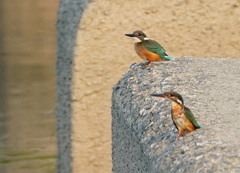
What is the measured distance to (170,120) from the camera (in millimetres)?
3096

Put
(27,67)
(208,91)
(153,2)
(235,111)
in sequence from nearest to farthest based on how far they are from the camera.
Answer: (235,111)
(208,91)
(153,2)
(27,67)

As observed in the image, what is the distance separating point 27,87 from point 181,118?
10.5 metres

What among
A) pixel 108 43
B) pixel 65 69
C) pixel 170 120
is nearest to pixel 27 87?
pixel 65 69

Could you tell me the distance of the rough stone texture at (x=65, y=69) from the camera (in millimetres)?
5594

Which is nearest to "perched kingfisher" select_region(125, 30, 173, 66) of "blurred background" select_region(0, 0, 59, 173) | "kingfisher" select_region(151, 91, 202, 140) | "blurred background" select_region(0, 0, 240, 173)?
"kingfisher" select_region(151, 91, 202, 140)

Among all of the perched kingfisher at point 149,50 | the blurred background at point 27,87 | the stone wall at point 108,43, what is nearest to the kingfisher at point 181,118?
the perched kingfisher at point 149,50

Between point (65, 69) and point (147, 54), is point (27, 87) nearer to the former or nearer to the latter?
point (65, 69)

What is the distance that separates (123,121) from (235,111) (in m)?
0.68

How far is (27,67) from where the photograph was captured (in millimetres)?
13969

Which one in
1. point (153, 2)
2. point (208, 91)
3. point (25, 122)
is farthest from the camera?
point (25, 122)

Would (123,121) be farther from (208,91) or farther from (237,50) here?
(237,50)

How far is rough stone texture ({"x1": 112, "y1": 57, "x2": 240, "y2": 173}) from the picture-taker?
2.63 m

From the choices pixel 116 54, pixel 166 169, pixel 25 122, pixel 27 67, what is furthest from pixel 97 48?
pixel 27 67

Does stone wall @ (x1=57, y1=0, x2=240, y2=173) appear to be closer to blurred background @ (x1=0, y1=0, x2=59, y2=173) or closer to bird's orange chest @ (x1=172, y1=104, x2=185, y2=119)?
bird's orange chest @ (x1=172, y1=104, x2=185, y2=119)
